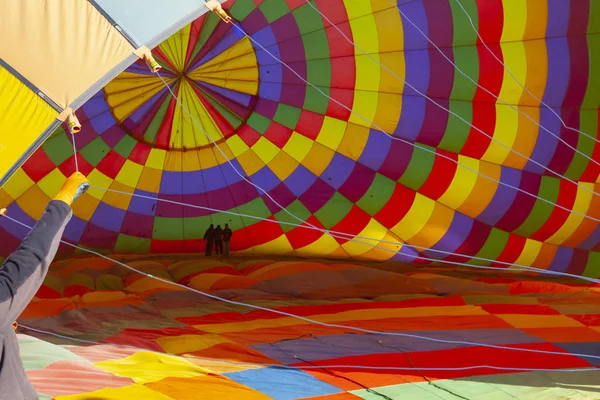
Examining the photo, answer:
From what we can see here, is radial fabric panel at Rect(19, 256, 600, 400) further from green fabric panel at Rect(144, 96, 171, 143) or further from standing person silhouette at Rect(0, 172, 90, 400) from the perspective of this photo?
green fabric panel at Rect(144, 96, 171, 143)

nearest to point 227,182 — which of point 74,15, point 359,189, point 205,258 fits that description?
point 205,258

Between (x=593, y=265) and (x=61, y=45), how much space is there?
4.67 meters

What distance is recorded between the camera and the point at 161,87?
20.6 feet

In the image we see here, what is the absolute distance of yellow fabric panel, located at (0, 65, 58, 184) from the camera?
9.12 feet

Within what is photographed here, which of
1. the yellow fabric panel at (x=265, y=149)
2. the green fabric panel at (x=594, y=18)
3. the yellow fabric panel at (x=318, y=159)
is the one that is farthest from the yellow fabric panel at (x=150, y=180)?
the green fabric panel at (x=594, y=18)

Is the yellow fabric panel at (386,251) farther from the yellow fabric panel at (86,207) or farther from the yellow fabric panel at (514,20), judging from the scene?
the yellow fabric panel at (86,207)

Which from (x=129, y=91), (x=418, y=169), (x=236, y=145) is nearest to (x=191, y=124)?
(x=236, y=145)

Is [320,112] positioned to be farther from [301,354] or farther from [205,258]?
[301,354]

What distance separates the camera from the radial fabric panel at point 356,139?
5293 mm

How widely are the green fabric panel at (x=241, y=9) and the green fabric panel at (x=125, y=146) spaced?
5.20ft

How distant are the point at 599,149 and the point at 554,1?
115 cm

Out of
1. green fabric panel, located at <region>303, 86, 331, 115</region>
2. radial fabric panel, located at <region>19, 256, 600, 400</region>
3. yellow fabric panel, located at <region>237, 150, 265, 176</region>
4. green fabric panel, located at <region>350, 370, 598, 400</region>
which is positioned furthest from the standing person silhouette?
yellow fabric panel, located at <region>237, 150, 265, 176</region>

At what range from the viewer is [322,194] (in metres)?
6.33

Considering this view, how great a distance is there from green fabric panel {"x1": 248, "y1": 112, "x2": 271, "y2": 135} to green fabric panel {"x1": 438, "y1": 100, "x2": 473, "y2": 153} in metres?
1.55
